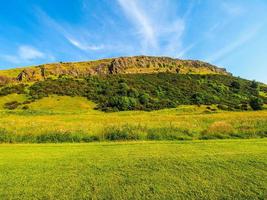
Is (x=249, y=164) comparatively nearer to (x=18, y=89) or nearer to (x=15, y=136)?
(x=15, y=136)

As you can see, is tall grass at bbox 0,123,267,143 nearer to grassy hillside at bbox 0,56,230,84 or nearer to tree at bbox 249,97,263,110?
tree at bbox 249,97,263,110

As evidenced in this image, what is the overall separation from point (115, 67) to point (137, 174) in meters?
109

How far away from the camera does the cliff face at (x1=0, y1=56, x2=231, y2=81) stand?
349 feet

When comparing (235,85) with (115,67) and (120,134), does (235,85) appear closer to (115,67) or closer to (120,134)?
(115,67)

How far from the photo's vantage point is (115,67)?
11700 centimetres

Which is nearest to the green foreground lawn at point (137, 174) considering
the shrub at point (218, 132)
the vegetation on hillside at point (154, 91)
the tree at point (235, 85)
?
the shrub at point (218, 132)

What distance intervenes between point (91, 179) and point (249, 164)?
6.34 meters

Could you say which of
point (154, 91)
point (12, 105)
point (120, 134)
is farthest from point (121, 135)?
point (154, 91)

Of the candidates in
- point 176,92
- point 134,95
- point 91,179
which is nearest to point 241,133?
point 91,179

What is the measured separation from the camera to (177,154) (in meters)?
12.1

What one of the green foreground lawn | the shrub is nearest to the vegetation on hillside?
the shrub

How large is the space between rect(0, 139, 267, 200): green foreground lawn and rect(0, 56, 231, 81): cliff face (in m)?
93.5

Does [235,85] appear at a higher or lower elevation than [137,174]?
higher

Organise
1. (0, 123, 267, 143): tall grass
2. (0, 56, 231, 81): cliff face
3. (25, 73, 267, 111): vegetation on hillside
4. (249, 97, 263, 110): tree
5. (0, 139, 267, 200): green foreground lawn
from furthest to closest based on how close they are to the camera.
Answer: (0, 56, 231, 81): cliff face < (25, 73, 267, 111): vegetation on hillside < (249, 97, 263, 110): tree < (0, 123, 267, 143): tall grass < (0, 139, 267, 200): green foreground lawn
